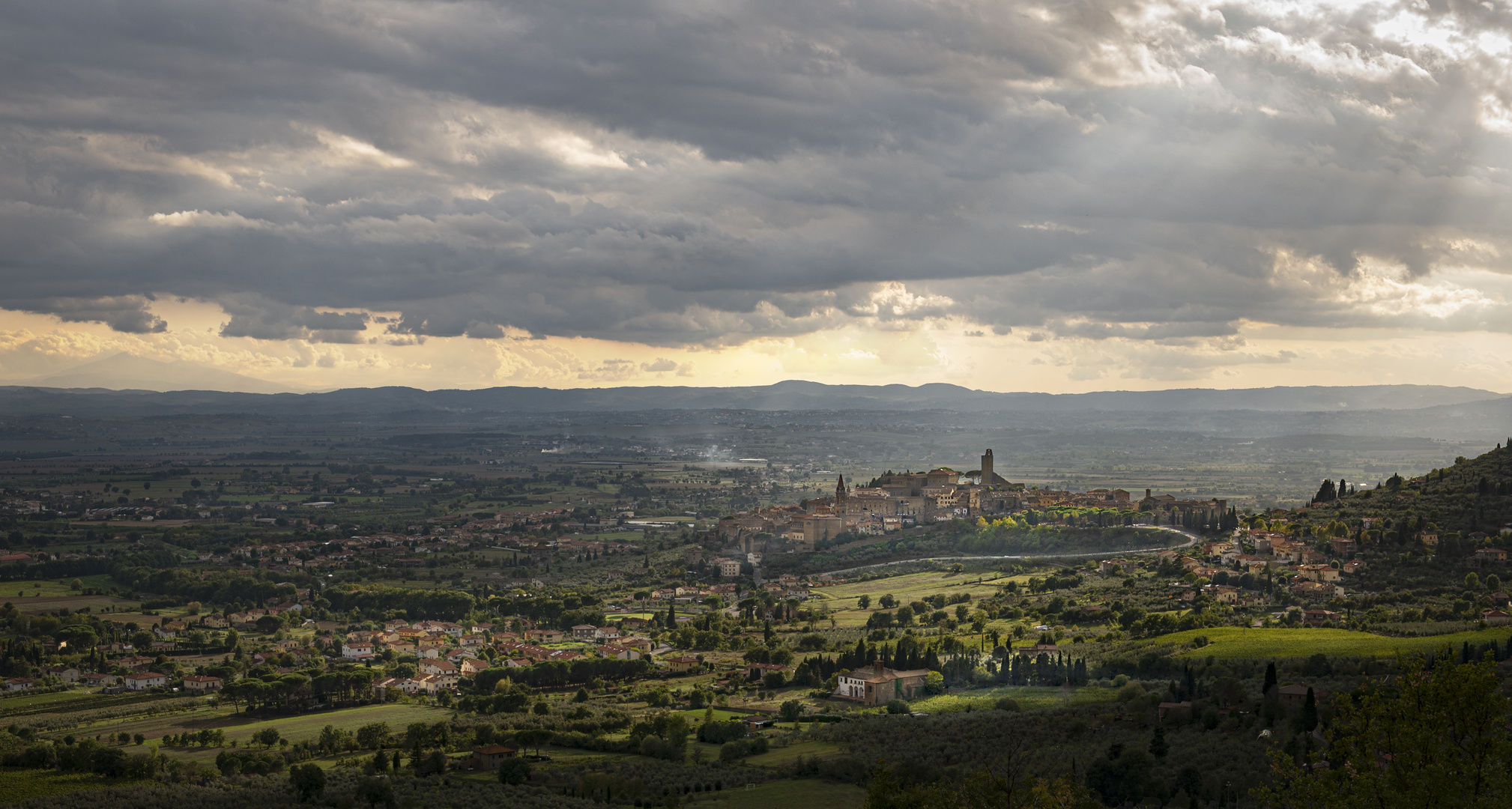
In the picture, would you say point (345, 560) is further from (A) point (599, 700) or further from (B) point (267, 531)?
(A) point (599, 700)

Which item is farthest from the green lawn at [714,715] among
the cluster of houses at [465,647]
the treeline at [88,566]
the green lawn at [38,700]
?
the treeline at [88,566]

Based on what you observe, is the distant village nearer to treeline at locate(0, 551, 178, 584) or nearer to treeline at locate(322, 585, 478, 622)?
treeline at locate(322, 585, 478, 622)

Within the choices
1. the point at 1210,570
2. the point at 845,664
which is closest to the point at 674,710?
the point at 845,664

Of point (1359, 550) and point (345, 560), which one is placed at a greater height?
point (1359, 550)

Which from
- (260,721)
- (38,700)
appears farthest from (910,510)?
(38,700)

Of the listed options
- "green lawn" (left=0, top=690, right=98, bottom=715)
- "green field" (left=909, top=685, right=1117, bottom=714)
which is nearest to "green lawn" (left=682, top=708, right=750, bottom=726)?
"green field" (left=909, top=685, right=1117, bottom=714)

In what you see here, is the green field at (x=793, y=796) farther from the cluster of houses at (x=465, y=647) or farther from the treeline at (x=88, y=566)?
the treeline at (x=88, y=566)
